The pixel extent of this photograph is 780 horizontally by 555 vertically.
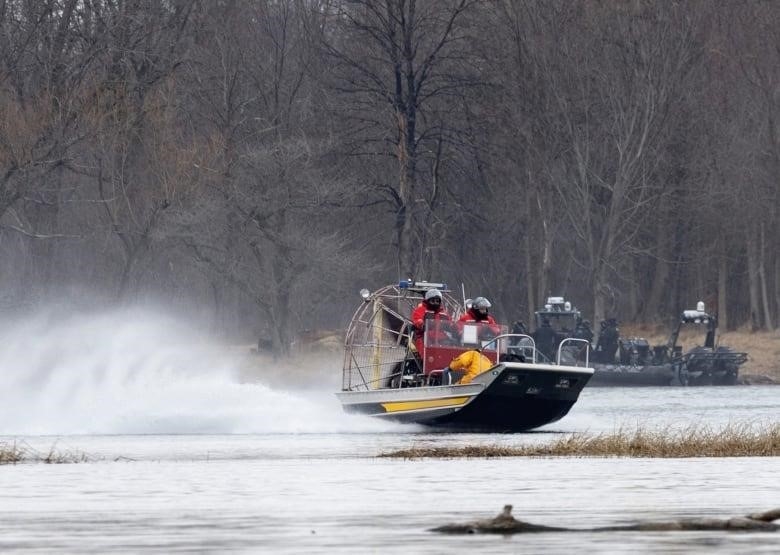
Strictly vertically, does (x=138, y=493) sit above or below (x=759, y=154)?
below

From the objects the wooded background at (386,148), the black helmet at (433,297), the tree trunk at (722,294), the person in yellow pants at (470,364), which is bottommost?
the person in yellow pants at (470,364)

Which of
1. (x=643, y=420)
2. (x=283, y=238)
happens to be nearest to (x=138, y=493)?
(x=643, y=420)

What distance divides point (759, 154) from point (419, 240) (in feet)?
46.3

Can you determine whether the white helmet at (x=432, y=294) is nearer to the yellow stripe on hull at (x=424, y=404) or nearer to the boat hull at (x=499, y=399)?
the boat hull at (x=499, y=399)

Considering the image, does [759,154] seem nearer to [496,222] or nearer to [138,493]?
[496,222]

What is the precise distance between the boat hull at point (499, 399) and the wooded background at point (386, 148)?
30172 mm

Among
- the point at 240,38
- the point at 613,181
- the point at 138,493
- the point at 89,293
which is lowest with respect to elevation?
the point at 138,493

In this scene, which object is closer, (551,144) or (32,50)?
(32,50)

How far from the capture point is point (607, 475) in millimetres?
23281

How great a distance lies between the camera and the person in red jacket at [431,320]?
119 ft

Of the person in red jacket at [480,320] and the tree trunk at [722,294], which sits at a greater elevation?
the tree trunk at [722,294]

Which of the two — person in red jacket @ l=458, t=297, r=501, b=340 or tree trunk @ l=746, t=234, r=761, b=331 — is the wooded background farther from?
person in red jacket @ l=458, t=297, r=501, b=340

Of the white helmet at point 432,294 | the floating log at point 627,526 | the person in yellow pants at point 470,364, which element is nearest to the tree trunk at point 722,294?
the white helmet at point 432,294

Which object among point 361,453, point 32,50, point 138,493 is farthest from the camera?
point 32,50
